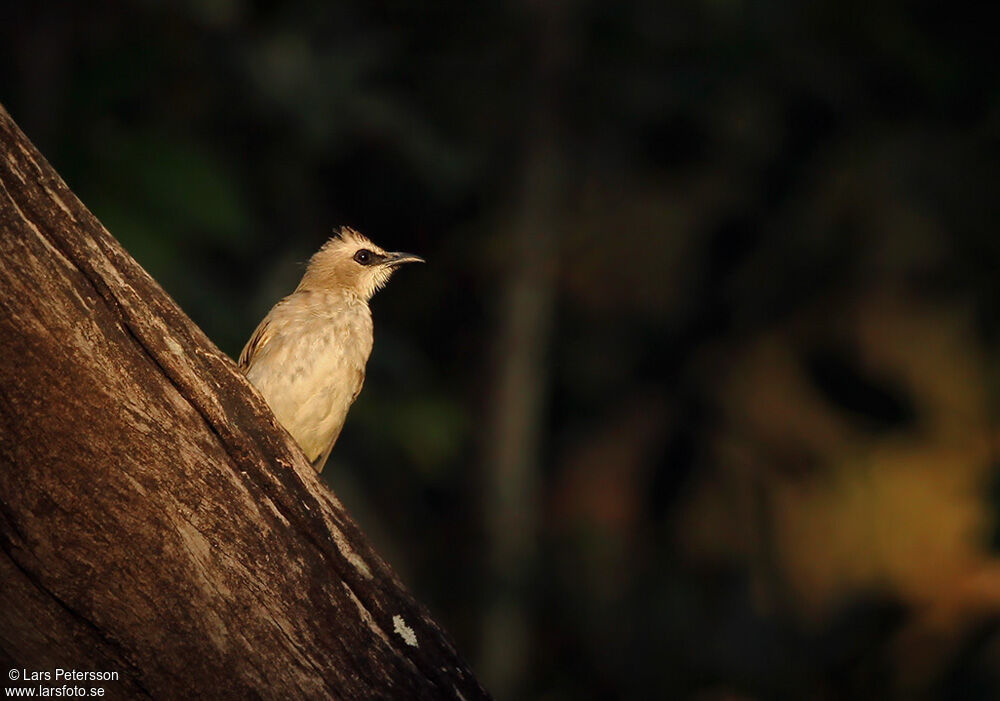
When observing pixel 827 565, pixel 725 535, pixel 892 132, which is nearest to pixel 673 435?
pixel 725 535

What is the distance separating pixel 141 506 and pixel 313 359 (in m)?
1.56

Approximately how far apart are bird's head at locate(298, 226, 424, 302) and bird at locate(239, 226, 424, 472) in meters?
0.04

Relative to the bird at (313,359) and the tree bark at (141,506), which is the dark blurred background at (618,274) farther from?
the tree bark at (141,506)

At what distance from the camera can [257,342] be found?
4.04m

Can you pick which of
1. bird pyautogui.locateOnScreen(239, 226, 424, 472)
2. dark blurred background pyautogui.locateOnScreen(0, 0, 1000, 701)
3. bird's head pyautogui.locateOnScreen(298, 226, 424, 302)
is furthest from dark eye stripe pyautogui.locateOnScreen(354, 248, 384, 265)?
dark blurred background pyautogui.locateOnScreen(0, 0, 1000, 701)

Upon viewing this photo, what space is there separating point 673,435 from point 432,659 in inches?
289

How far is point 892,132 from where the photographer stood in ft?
30.8

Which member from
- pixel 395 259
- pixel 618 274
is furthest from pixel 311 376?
pixel 618 274

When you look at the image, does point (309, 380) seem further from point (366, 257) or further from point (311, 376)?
point (366, 257)

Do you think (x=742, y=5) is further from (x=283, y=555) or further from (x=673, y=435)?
(x=283, y=555)

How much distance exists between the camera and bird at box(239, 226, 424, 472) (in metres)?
3.93

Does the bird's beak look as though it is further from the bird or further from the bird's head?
the bird

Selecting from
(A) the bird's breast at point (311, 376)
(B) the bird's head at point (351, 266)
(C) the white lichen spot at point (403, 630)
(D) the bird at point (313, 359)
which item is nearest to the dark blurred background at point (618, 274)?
(B) the bird's head at point (351, 266)

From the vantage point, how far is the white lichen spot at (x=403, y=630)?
263 centimetres
